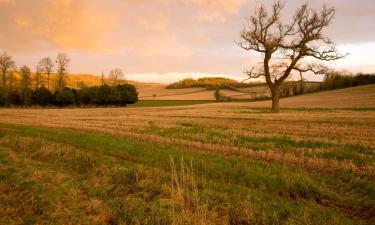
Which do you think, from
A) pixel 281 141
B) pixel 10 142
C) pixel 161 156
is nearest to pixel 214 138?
pixel 281 141

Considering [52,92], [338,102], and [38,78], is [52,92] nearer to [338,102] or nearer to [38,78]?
[38,78]

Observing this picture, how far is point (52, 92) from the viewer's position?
78750 mm

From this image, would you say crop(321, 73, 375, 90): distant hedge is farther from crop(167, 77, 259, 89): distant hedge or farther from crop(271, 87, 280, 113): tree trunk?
crop(271, 87, 280, 113): tree trunk

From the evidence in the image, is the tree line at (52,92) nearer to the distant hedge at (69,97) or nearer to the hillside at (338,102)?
the distant hedge at (69,97)

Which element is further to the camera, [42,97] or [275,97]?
[42,97]

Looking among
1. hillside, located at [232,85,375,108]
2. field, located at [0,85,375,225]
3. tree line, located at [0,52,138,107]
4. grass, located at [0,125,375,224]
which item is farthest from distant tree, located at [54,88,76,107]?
grass, located at [0,125,375,224]

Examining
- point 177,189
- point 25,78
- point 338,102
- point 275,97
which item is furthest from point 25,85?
point 177,189

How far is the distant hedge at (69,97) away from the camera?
74688 mm

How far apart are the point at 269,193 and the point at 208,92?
11258 cm

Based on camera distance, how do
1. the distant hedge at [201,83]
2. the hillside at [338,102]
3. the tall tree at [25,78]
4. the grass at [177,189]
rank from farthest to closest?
the distant hedge at [201,83] → the tall tree at [25,78] → the hillside at [338,102] → the grass at [177,189]

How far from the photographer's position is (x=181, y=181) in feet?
28.2

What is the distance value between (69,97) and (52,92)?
681 centimetres

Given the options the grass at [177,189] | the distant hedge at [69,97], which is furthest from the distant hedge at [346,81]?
the grass at [177,189]

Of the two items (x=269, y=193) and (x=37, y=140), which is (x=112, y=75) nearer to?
(x=37, y=140)
